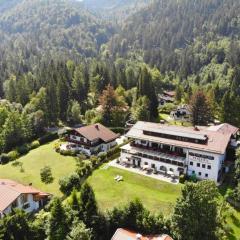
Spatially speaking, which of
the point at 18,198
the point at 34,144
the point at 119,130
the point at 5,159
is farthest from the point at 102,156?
the point at 18,198

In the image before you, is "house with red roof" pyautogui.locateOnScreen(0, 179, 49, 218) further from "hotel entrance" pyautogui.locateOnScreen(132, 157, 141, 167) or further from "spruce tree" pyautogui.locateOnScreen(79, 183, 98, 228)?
"hotel entrance" pyautogui.locateOnScreen(132, 157, 141, 167)

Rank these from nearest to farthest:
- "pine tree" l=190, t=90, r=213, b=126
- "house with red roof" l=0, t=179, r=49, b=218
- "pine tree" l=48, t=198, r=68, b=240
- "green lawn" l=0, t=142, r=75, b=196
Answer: "pine tree" l=48, t=198, r=68, b=240 → "house with red roof" l=0, t=179, r=49, b=218 → "green lawn" l=0, t=142, r=75, b=196 → "pine tree" l=190, t=90, r=213, b=126

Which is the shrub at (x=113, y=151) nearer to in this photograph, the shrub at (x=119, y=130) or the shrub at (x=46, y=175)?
the shrub at (x=46, y=175)

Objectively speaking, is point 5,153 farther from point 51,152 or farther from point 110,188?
point 110,188

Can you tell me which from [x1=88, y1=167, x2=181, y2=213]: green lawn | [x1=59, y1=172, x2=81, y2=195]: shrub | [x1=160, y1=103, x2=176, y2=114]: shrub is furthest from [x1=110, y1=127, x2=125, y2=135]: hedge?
[x1=59, y1=172, x2=81, y2=195]: shrub

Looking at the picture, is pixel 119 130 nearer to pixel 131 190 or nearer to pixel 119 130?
pixel 119 130

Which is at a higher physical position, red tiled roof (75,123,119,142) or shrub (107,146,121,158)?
red tiled roof (75,123,119,142)
